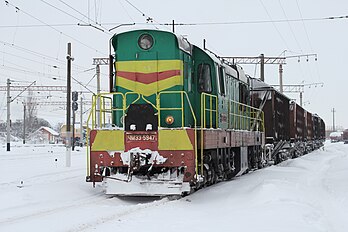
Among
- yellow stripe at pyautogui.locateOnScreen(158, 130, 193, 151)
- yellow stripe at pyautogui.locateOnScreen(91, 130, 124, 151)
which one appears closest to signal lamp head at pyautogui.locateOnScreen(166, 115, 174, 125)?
yellow stripe at pyautogui.locateOnScreen(158, 130, 193, 151)

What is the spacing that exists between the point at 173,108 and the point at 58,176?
6.30 m

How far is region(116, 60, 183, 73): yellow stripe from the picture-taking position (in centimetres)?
1190

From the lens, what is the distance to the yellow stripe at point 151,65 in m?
11.9

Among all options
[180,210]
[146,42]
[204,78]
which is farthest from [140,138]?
[204,78]

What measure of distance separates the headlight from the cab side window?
1573 mm

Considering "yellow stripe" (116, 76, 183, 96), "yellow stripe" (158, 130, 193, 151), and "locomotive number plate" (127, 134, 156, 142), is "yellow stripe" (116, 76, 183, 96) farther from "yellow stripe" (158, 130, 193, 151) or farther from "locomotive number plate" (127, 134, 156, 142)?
"yellow stripe" (158, 130, 193, 151)

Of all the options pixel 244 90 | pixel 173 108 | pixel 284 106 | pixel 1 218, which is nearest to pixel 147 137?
pixel 173 108

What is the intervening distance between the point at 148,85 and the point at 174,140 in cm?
178

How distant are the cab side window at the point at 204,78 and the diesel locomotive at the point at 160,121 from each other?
0.08 feet

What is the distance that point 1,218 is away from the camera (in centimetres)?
848

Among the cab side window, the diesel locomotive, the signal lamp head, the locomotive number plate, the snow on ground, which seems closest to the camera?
the snow on ground

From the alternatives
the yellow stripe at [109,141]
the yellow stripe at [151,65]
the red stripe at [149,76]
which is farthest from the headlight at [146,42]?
the yellow stripe at [109,141]

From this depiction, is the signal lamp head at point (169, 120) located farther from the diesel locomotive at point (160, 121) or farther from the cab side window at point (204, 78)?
the cab side window at point (204, 78)

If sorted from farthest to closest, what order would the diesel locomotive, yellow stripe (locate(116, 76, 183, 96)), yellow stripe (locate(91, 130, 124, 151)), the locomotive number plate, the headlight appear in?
the headlight < yellow stripe (locate(116, 76, 183, 96)) < yellow stripe (locate(91, 130, 124, 151)) < the locomotive number plate < the diesel locomotive
